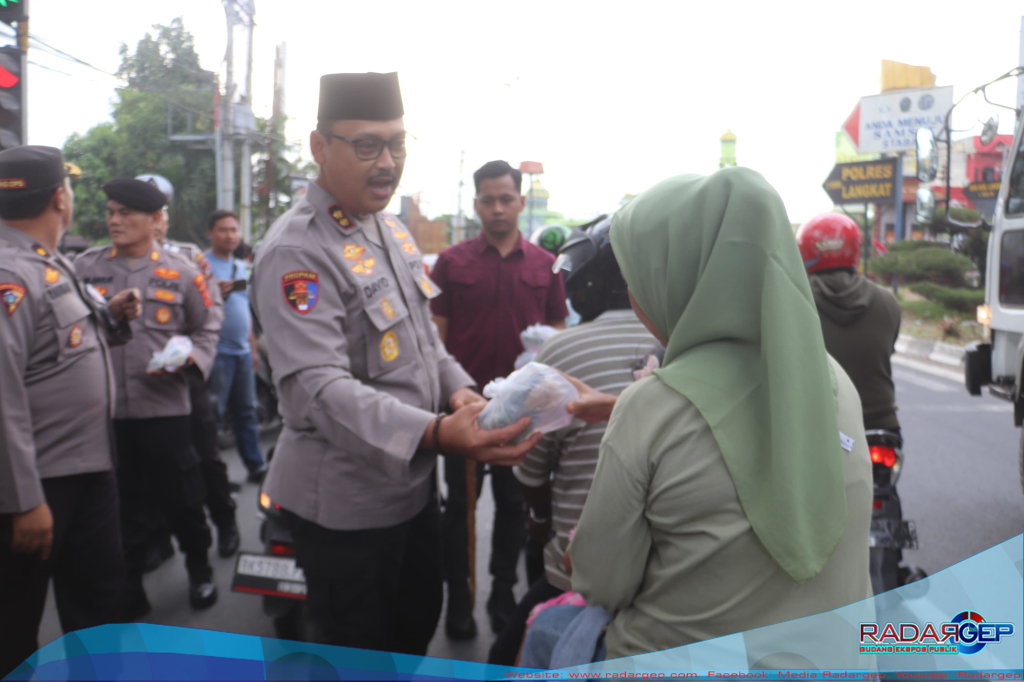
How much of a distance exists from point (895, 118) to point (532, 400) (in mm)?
2860

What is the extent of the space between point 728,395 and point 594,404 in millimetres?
722

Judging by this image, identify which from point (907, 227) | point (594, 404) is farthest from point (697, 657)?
point (907, 227)

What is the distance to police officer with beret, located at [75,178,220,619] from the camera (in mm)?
3580

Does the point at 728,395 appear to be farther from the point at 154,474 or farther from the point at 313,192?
the point at 154,474

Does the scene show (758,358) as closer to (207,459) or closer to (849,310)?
(849,310)

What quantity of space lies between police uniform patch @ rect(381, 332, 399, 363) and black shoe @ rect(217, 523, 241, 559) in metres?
2.84

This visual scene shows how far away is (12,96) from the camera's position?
1.43m

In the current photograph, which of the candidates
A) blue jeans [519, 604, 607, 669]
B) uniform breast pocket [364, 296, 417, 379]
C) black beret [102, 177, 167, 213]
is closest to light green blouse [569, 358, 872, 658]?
blue jeans [519, 604, 607, 669]

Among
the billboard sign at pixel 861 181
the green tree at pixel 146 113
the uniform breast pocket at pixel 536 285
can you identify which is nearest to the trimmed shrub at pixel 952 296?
the billboard sign at pixel 861 181

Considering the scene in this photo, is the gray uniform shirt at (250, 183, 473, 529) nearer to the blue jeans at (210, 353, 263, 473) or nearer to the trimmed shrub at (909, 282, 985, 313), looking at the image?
the blue jeans at (210, 353, 263, 473)

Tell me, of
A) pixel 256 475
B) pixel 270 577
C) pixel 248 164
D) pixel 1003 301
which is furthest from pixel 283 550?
pixel 248 164

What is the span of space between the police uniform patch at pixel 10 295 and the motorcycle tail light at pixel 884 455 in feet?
10.2

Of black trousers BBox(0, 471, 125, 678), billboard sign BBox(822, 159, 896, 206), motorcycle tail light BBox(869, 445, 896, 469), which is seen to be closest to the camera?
black trousers BBox(0, 471, 125, 678)

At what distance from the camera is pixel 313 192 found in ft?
7.42
